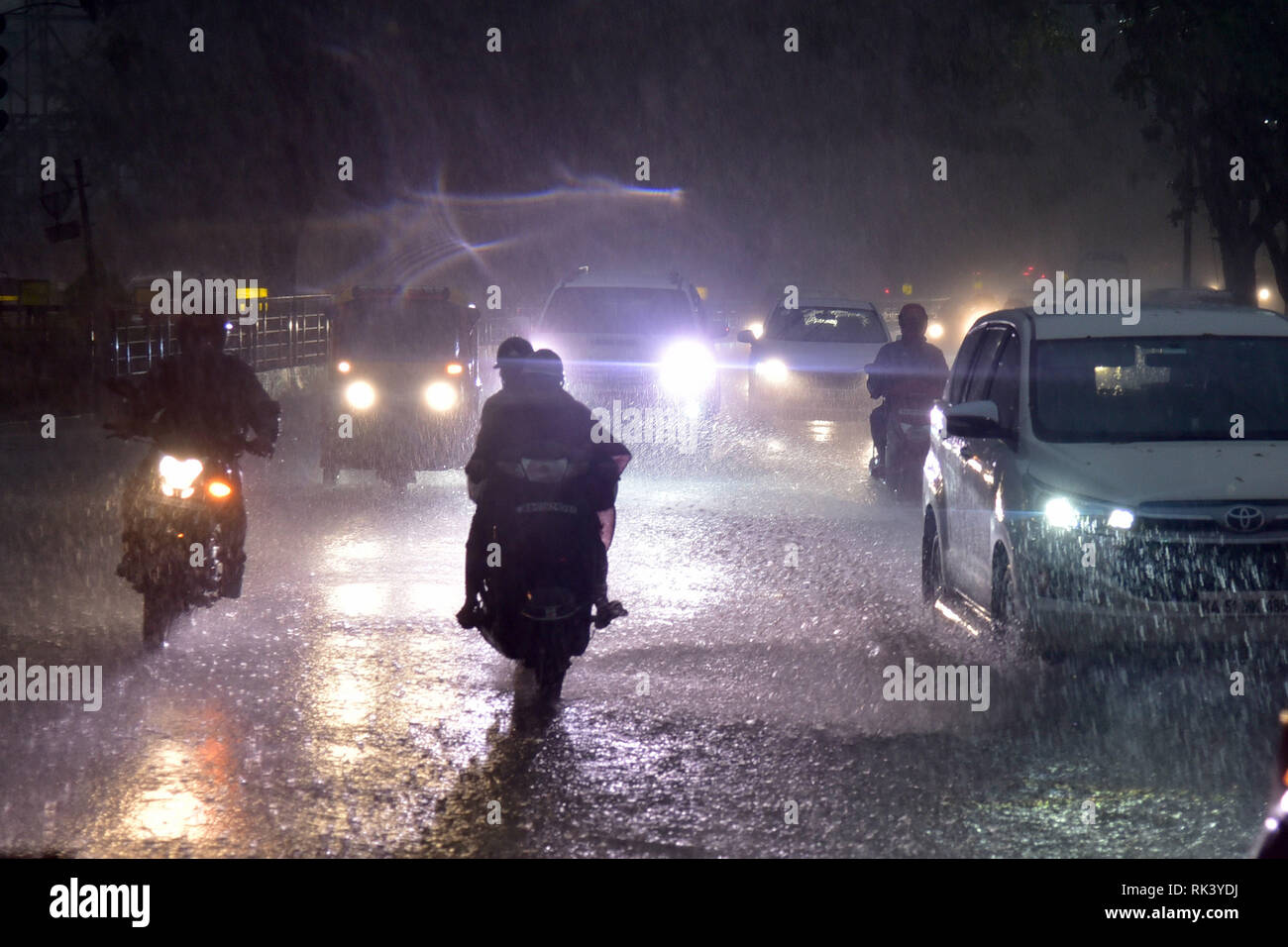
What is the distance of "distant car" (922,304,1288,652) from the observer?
7789 mm

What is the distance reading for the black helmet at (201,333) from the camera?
31.0 ft

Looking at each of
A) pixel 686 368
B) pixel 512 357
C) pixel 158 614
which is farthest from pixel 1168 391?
pixel 686 368

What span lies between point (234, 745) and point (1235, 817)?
370 cm

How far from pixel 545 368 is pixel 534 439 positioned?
65 centimetres

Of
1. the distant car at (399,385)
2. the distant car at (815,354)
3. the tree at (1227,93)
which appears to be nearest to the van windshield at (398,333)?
the distant car at (399,385)

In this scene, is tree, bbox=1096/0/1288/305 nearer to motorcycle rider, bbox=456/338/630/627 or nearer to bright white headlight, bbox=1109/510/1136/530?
bright white headlight, bbox=1109/510/1136/530

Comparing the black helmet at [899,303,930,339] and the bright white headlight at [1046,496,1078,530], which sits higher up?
the black helmet at [899,303,930,339]

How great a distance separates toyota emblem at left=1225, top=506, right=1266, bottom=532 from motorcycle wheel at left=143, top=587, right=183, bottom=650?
16.5 ft

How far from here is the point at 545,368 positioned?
8641 millimetres

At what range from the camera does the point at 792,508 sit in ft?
50.4

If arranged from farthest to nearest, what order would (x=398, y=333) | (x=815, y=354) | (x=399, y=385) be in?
(x=815, y=354) → (x=398, y=333) → (x=399, y=385)

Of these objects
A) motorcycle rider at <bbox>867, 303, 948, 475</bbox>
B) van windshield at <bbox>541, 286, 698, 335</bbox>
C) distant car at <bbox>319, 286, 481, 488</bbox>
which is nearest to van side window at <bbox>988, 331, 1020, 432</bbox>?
motorcycle rider at <bbox>867, 303, 948, 475</bbox>

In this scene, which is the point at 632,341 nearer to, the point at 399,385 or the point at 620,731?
the point at 399,385
